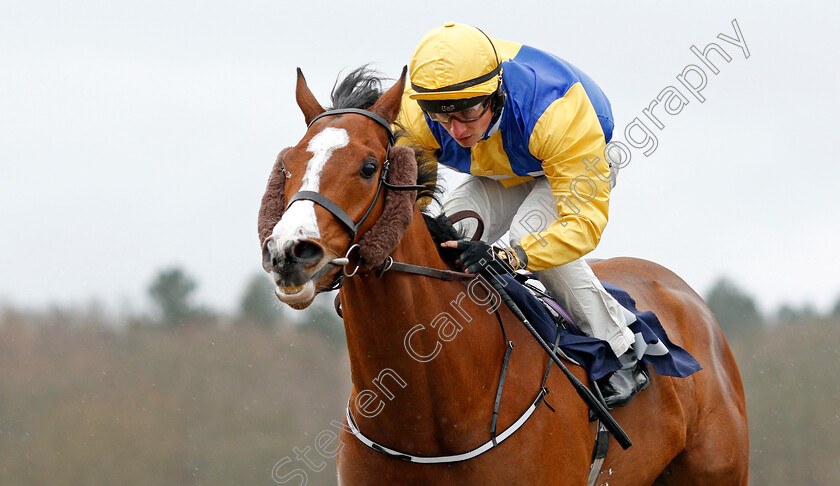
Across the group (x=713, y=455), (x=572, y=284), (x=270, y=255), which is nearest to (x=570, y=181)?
(x=572, y=284)

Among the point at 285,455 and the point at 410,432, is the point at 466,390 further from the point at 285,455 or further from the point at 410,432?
the point at 285,455

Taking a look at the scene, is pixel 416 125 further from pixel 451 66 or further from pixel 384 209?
pixel 384 209

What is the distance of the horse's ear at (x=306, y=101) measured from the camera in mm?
2941

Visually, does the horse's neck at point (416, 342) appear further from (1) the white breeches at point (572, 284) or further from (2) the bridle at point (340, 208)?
(1) the white breeches at point (572, 284)

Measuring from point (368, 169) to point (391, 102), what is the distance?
375mm

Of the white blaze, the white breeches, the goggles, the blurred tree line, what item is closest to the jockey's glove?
the white breeches

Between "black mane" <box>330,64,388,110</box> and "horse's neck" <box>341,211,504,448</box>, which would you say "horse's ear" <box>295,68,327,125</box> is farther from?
"horse's neck" <box>341,211,504,448</box>

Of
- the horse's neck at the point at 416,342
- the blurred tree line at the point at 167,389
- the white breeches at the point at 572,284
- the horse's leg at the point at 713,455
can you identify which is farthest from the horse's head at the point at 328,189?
the blurred tree line at the point at 167,389

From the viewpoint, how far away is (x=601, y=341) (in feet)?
12.1

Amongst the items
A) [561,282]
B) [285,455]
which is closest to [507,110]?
[561,282]

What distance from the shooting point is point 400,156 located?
9.12 feet

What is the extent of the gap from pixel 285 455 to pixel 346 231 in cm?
648

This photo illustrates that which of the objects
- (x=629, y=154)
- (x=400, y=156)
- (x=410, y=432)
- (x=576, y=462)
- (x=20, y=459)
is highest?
(x=20, y=459)

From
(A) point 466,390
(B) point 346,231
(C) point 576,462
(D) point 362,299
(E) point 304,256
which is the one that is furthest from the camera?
(C) point 576,462
